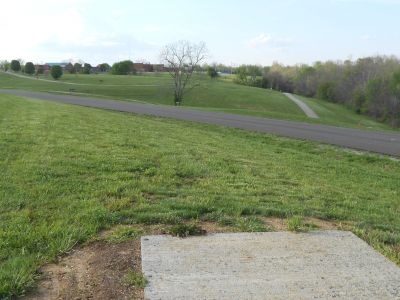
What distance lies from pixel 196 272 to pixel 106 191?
244 centimetres

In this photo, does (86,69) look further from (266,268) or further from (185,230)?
(266,268)

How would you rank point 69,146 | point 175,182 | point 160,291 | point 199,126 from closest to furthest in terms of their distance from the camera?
point 160,291 → point 175,182 → point 69,146 → point 199,126

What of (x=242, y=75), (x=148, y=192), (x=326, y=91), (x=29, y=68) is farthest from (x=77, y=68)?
(x=148, y=192)

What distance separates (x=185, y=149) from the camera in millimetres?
9812

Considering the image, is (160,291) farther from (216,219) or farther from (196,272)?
(216,219)

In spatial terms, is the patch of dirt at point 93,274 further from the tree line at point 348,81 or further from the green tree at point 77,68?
the green tree at point 77,68

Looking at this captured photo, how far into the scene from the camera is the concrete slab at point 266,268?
319cm

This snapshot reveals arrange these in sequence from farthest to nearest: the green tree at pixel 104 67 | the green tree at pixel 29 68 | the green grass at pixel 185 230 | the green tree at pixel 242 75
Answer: the green tree at pixel 104 67 < the green tree at pixel 242 75 < the green tree at pixel 29 68 < the green grass at pixel 185 230

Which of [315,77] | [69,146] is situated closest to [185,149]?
[69,146]

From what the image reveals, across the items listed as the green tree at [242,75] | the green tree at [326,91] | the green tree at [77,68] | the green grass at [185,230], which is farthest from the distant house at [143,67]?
the green grass at [185,230]

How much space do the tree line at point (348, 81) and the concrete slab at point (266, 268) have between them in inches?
2965

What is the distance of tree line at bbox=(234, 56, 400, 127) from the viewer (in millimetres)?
82312

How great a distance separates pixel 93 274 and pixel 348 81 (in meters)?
105

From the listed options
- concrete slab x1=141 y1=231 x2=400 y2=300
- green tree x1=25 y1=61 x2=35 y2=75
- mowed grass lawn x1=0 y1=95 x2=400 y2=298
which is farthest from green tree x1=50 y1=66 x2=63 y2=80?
concrete slab x1=141 y1=231 x2=400 y2=300
